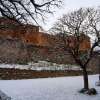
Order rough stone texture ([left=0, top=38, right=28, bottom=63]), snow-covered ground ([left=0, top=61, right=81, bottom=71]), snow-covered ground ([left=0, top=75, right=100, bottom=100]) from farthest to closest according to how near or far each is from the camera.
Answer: rough stone texture ([left=0, top=38, right=28, bottom=63]), snow-covered ground ([left=0, top=61, right=81, bottom=71]), snow-covered ground ([left=0, top=75, right=100, bottom=100])

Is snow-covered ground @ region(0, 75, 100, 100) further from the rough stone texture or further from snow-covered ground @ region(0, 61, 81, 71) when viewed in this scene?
the rough stone texture

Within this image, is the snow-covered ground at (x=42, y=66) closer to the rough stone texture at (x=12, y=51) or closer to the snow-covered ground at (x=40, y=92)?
the rough stone texture at (x=12, y=51)

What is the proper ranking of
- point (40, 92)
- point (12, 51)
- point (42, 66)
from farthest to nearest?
point (12, 51), point (42, 66), point (40, 92)

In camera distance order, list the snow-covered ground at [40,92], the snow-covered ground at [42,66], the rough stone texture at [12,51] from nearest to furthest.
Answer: the snow-covered ground at [40,92] → the snow-covered ground at [42,66] → the rough stone texture at [12,51]

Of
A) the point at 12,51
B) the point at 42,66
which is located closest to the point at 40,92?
the point at 42,66

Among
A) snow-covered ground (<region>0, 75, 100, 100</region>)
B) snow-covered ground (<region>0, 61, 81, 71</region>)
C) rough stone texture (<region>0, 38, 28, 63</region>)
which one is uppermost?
rough stone texture (<region>0, 38, 28, 63</region>)

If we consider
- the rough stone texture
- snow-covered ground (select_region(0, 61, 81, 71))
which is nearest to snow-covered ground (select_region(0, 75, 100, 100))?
snow-covered ground (select_region(0, 61, 81, 71))

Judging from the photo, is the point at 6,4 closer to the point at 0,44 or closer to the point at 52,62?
the point at 0,44

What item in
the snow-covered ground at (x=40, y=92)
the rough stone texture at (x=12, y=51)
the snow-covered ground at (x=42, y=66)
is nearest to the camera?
the snow-covered ground at (x=40, y=92)

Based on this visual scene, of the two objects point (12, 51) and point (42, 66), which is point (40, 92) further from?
point (12, 51)

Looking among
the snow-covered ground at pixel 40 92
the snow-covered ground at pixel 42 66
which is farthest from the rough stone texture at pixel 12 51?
the snow-covered ground at pixel 40 92

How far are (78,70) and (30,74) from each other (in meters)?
11.6

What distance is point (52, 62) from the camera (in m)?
36.2

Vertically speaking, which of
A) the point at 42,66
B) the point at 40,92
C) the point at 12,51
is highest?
the point at 12,51
